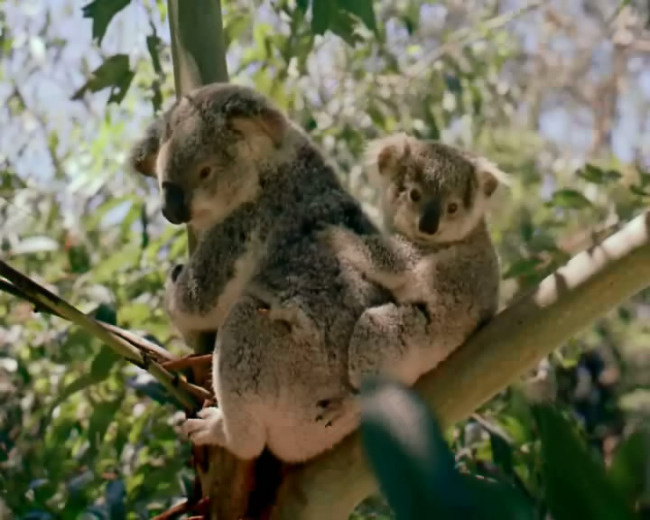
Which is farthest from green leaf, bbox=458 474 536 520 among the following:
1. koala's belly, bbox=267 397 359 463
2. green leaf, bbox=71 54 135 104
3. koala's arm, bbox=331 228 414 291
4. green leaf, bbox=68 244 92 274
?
green leaf, bbox=68 244 92 274

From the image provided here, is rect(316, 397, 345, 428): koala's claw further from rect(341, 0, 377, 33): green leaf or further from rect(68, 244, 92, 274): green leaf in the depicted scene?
rect(68, 244, 92, 274): green leaf

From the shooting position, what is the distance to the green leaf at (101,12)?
1973 millimetres

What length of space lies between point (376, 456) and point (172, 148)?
1.60m

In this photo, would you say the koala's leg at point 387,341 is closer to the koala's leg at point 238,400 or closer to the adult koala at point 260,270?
the adult koala at point 260,270

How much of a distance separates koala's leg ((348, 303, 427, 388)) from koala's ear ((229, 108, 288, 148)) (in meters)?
0.55

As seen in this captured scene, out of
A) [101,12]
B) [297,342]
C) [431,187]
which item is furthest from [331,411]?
[101,12]

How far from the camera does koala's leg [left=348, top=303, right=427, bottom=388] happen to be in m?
→ 1.60

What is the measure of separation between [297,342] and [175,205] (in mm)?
434

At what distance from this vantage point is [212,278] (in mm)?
1876

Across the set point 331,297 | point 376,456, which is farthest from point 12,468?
point 376,456

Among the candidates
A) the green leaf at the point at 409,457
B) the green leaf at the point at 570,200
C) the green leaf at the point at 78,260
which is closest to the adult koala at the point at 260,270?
the green leaf at the point at 570,200

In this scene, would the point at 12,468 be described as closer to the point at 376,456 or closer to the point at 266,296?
the point at 266,296

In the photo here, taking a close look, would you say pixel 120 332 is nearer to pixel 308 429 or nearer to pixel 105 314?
pixel 308 429

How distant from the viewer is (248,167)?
2.02 meters
